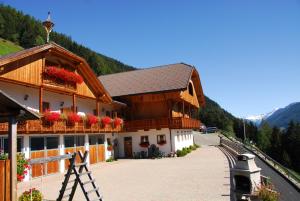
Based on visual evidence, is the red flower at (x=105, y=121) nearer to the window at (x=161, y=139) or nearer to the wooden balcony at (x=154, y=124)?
the wooden balcony at (x=154, y=124)

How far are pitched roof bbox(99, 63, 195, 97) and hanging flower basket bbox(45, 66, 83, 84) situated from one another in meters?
10.1

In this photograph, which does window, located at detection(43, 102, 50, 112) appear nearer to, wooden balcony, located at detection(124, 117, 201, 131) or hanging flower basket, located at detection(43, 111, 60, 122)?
hanging flower basket, located at detection(43, 111, 60, 122)

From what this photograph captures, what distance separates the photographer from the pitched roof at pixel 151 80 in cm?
3453

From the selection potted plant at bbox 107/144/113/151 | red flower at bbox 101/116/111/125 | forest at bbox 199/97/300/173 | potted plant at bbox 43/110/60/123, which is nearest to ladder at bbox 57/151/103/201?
potted plant at bbox 43/110/60/123

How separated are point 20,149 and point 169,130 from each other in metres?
16.1

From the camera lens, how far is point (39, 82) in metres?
22.2

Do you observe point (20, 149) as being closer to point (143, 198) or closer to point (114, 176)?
point (114, 176)

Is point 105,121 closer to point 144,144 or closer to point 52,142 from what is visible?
point 144,144

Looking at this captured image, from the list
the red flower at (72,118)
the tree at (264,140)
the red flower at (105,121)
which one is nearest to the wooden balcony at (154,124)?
the red flower at (105,121)

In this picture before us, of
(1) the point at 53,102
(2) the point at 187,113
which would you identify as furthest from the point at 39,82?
(2) the point at 187,113

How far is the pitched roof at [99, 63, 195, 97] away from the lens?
3453cm

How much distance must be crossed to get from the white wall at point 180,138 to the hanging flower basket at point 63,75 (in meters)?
11.9

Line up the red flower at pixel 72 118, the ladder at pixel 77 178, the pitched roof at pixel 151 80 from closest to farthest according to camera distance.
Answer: the ladder at pixel 77 178
the red flower at pixel 72 118
the pitched roof at pixel 151 80

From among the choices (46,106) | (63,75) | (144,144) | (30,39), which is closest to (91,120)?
(46,106)
